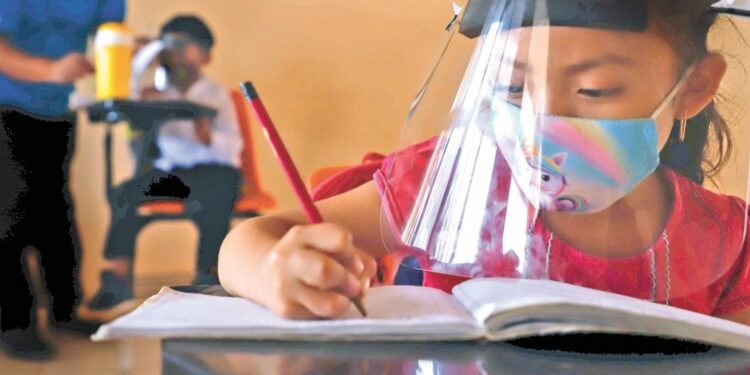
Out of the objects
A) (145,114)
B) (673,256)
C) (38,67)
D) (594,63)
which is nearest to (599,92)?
(594,63)

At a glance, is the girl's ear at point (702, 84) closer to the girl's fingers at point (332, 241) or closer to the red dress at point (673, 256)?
the red dress at point (673, 256)

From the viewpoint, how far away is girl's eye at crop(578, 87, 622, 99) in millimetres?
635

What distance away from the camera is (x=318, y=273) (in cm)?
44

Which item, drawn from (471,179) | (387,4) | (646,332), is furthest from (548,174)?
(387,4)

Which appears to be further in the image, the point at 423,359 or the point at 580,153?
the point at 580,153

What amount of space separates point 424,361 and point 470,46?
0.36 meters

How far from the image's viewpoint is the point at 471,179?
65 cm

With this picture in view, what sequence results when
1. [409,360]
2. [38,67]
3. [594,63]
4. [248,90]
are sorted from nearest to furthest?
1. [409,360]
2. [248,90]
3. [594,63]
4. [38,67]

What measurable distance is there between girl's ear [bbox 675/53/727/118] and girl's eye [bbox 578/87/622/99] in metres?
0.07

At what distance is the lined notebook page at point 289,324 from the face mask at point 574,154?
0.20m

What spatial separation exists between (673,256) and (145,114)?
6.10 feet

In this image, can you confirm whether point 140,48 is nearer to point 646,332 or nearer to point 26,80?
point 26,80

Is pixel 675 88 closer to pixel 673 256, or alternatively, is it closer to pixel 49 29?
pixel 673 256

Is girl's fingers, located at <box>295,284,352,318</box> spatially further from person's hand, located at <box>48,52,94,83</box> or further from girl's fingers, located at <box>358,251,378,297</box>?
person's hand, located at <box>48,52,94,83</box>
